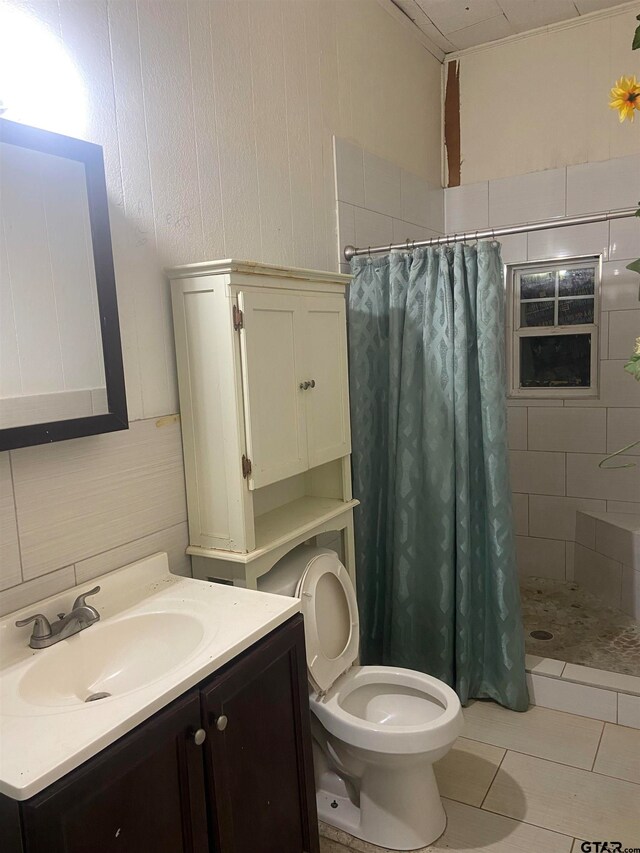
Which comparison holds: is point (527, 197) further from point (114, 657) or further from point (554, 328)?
point (114, 657)

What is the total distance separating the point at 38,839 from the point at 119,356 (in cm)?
102

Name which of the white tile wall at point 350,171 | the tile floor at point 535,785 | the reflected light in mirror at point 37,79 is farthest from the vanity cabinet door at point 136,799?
the white tile wall at point 350,171

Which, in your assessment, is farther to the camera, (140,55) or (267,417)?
(267,417)

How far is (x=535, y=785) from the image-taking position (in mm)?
1997

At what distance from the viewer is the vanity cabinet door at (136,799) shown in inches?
37.9

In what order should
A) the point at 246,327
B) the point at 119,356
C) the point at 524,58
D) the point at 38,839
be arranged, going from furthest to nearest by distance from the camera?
the point at 524,58
the point at 246,327
the point at 119,356
the point at 38,839

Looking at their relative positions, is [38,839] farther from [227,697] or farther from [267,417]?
[267,417]

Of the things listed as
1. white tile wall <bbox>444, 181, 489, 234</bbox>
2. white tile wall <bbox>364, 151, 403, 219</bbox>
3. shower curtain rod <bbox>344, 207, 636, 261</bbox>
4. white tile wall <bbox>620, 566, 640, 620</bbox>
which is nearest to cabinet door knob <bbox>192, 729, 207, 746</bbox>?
shower curtain rod <bbox>344, 207, 636, 261</bbox>

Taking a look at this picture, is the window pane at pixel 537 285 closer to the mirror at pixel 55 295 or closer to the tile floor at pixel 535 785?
the tile floor at pixel 535 785

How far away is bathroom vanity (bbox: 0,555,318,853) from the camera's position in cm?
99

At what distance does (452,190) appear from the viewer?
3.46 m

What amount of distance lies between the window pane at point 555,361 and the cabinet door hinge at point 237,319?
217 cm

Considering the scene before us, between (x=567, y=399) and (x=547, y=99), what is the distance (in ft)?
4.92

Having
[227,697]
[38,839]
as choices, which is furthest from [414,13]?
[38,839]
